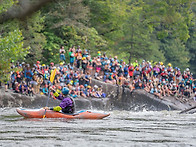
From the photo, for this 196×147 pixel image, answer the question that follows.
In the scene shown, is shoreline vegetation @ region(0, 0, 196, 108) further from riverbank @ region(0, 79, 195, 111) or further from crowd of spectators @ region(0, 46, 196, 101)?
riverbank @ region(0, 79, 195, 111)

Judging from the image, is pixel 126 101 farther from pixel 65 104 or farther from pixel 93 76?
pixel 65 104

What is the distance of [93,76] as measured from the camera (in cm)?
2939

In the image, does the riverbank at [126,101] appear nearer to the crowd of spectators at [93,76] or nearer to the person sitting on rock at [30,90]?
the crowd of spectators at [93,76]

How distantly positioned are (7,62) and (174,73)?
1737 centimetres

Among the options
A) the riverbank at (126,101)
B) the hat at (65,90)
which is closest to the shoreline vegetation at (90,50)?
the riverbank at (126,101)

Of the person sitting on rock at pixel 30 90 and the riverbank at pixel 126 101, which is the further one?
the riverbank at pixel 126 101

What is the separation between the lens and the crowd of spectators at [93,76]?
24062 millimetres

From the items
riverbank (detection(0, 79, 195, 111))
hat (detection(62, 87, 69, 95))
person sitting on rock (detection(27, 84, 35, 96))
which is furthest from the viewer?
riverbank (detection(0, 79, 195, 111))

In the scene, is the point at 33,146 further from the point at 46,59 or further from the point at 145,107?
the point at 46,59

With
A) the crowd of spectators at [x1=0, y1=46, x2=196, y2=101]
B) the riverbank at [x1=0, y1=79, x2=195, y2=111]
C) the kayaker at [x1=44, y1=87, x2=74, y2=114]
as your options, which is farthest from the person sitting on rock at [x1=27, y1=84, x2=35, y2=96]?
the kayaker at [x1=44, y1=87, x2=74, y2=114]

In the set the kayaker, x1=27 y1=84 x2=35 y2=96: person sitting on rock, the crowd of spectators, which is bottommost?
the kayaker

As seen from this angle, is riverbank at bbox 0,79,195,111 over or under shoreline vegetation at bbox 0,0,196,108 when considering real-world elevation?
under

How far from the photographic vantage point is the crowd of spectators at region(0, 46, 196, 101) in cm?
2406

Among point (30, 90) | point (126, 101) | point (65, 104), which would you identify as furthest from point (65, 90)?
point (126, 101)
